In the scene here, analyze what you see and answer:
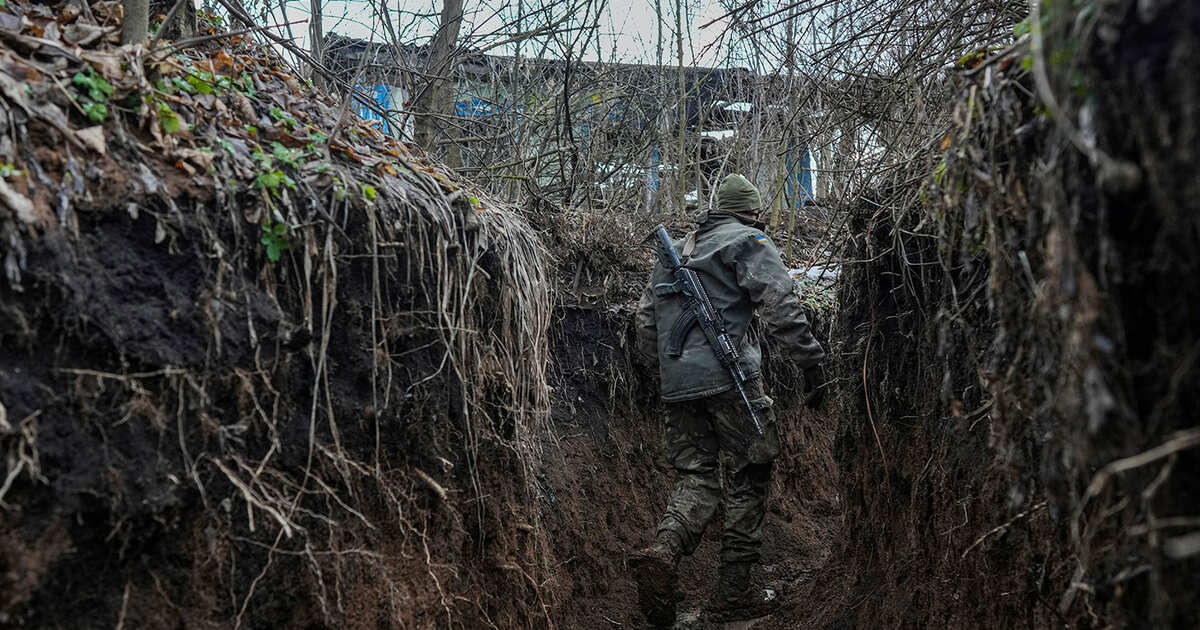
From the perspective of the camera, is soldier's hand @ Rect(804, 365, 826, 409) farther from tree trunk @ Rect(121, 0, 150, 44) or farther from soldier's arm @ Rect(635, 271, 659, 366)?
tree trunk @ Rect(121, 0, 150, 44)

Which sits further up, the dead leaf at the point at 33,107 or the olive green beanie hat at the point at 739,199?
the dead leaf at the point at 33,107

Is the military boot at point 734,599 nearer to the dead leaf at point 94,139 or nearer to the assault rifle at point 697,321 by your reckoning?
the assault rifle at point 697,321

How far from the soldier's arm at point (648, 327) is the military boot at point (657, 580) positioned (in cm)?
134

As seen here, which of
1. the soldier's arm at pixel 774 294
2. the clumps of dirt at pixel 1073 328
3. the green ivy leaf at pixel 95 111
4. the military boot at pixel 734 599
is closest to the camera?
the clumps of dirt at pixel 1073 328

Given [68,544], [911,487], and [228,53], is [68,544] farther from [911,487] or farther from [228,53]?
[911,487]

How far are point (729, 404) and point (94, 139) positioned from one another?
11.8 feet

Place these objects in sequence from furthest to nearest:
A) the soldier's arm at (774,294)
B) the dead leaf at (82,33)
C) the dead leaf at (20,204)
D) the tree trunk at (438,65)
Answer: the tree trunk at (438,65), the soldier's arm at (774,294), the dead leaf at (82,33), the dead leaf at (20,204)

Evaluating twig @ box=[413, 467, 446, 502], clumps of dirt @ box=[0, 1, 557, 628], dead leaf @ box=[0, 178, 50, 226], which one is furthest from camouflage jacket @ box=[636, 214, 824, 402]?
dead leaf @ box=[0, 178, 50, 226]

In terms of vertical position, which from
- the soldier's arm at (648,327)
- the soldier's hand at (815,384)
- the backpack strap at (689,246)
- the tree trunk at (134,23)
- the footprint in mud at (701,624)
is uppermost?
the tree trunk at (134,23)

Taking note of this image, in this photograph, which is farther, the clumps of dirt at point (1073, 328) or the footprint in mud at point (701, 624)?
the footprint in mud at point (701, 624)

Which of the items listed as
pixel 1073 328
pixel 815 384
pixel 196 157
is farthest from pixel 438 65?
pixel 1073 328

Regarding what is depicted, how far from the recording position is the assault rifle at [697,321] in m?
5.00

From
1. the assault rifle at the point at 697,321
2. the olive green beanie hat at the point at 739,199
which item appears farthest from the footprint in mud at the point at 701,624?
the olive green beanie hat at the point at 739,199

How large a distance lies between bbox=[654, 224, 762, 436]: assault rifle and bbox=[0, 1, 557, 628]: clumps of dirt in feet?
5.16
